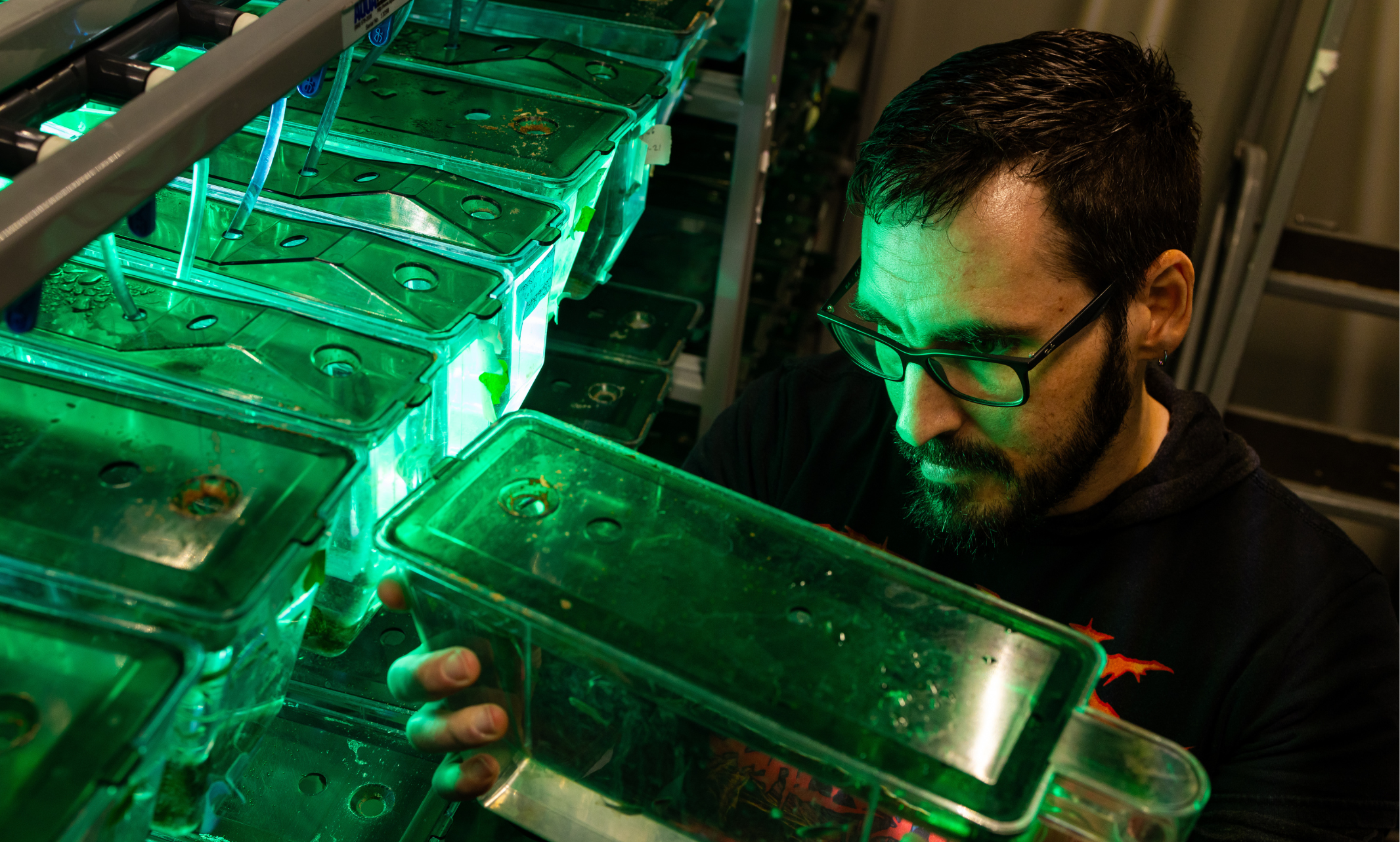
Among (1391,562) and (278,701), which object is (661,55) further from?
(1391,562)

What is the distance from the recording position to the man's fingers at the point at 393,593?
70cm

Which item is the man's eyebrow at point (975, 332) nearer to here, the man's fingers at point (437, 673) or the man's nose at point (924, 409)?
the man's nose at point (924, 409)

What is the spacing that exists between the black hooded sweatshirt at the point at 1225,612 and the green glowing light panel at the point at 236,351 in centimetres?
81

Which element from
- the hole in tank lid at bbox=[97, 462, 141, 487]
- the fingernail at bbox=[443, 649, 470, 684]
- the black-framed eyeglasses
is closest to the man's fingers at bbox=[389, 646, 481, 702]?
the fingernail at bbox=[443, 649, 470, 684]

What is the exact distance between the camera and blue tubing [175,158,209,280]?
0.77 meters

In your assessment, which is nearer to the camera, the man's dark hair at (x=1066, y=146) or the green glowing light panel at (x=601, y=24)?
the man's dark hair at (x=1066, y=146)

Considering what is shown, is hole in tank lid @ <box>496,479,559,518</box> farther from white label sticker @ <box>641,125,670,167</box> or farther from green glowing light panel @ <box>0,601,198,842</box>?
white label sticker @ <box>641,125,670,167</box>

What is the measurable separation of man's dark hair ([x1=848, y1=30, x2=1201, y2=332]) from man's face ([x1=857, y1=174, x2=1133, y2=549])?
0.07ft

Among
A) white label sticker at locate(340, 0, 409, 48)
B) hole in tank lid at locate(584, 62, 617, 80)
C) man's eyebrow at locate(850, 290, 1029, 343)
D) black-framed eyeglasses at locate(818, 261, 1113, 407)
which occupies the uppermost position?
white label sticker at locate(340, 0, 409, 48)

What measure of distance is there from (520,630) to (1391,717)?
974 mm

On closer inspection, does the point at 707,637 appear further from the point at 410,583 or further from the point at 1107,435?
the point at 1107,435

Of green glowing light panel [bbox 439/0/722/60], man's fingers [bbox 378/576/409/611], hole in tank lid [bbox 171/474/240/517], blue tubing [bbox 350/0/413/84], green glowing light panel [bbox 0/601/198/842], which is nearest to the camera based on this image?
green glowing light panel [bbox 0/601/198/842]

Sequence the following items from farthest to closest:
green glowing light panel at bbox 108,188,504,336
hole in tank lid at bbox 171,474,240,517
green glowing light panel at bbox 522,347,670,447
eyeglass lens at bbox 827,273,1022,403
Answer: green glowing light panel at bbox 522,347,670,447
eyeglass lens at bbox 827,273,1022,403
green glowing light panel at bbox 108,188,504,336
hole in tank lid at bbox 171,474,240,517

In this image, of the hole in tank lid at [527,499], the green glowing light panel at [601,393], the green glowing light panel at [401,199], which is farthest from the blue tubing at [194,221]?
the green glowing light panel at [601,393]
